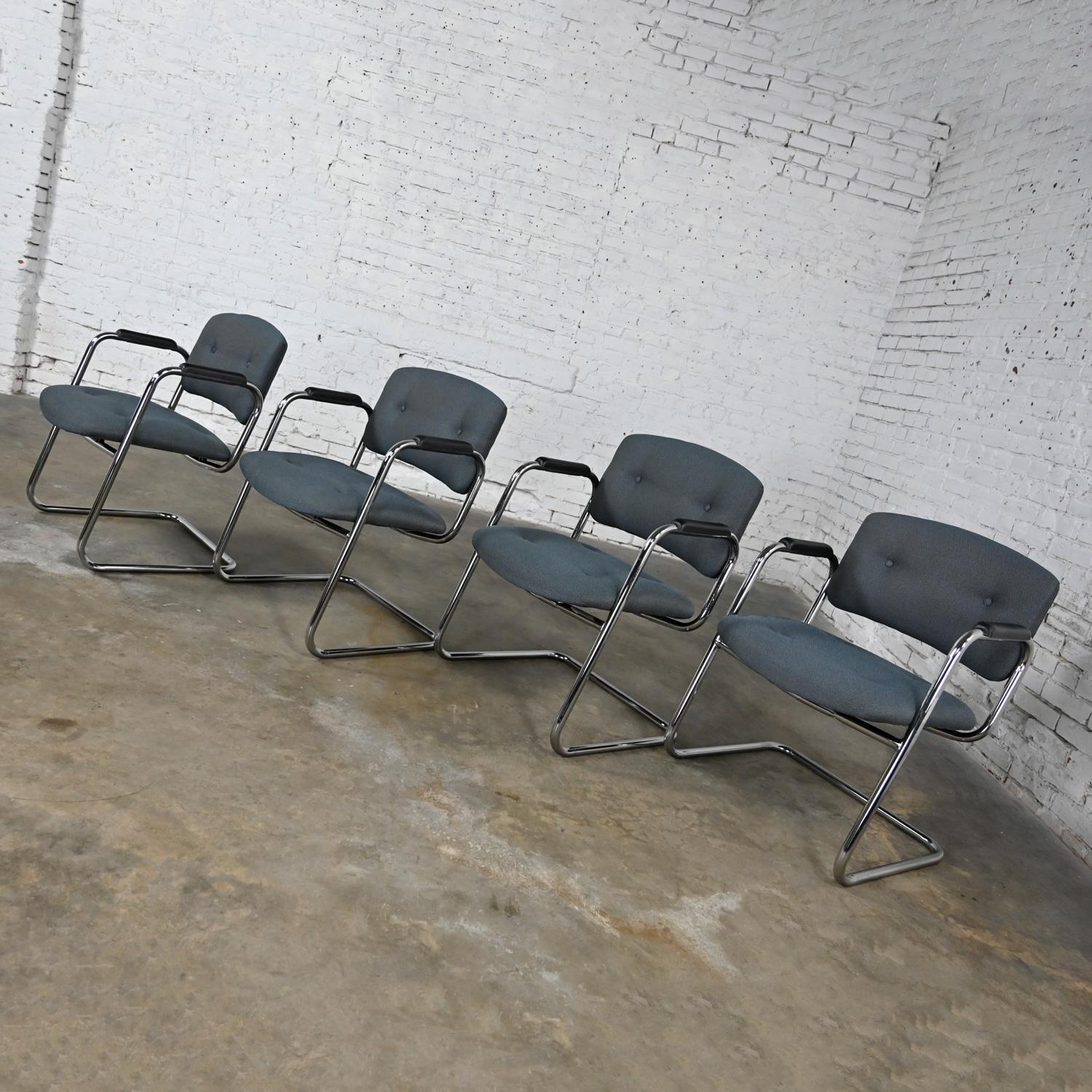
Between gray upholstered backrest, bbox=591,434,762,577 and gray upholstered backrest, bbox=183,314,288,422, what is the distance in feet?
4.32

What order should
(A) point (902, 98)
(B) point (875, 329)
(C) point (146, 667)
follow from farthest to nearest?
(B) point (875, 329)
(A) point (902, 98)
(C) point (146, 667)

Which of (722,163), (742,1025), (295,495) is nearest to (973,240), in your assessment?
(722,163)

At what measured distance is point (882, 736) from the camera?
2.45 metres

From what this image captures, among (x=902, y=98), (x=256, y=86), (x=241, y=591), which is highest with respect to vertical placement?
(x=902, y=98)

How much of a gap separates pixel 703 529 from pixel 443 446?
83cm

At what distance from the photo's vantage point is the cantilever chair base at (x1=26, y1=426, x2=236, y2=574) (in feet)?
9.90

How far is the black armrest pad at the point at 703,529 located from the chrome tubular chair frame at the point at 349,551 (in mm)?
679

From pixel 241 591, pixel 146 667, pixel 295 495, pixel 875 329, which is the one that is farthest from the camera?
pixel 875 329

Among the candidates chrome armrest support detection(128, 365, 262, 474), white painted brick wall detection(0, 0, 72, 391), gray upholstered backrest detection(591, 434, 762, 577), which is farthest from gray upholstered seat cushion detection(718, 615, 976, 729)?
white painted brick wall detection(0, 0, 72, 391)

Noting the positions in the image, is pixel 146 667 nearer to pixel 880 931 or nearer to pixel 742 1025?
pixel 742 1025

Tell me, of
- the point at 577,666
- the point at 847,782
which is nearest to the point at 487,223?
the point at 577,666

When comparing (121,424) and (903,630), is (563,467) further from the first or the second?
(121,424)

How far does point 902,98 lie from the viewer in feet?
16.0

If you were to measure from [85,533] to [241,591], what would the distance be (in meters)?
0.51
